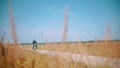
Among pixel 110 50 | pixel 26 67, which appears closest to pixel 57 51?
pixel 110 50

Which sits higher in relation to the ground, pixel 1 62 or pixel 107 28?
pixel 107 28

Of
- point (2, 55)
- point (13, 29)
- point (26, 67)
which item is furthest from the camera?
point (26, 67)

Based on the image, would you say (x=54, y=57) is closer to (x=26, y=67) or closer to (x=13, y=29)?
(x=13, y=29)

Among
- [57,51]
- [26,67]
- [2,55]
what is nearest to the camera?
[57,51]

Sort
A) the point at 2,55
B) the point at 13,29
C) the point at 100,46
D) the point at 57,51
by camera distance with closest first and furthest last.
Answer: the point at 13,29
the point at 57,51
the point at 2,55
the point at 100,46

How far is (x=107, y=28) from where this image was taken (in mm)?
797

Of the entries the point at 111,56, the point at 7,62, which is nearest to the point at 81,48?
the point at 111,56

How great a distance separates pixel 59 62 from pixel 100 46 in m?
0.31

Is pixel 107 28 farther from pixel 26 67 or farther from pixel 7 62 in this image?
pixel 26 67

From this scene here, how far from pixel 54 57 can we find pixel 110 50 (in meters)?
0.35

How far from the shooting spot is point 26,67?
1.15 meters

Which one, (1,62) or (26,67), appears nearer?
(1,62)

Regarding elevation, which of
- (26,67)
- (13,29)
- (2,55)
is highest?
(13,29)

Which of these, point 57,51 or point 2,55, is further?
point 2,55
